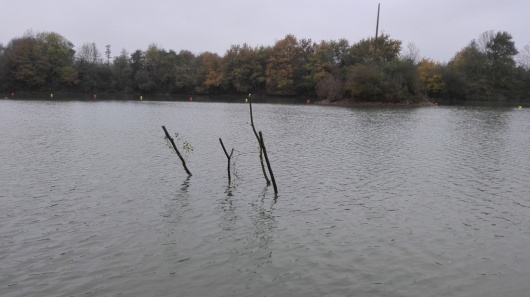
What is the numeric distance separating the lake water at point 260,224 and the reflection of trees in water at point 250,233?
5cm

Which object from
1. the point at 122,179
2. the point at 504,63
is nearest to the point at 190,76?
the point at 504,63

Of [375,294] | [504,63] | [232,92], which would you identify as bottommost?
[375,294]

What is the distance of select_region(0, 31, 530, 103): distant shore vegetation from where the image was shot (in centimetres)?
7712

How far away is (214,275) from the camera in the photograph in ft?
27.6

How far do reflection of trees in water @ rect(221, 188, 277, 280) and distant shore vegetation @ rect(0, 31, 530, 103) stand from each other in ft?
212

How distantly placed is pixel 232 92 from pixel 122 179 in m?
99.1

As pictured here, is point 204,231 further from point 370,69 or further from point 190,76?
point 190,76

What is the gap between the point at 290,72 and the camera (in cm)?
10188

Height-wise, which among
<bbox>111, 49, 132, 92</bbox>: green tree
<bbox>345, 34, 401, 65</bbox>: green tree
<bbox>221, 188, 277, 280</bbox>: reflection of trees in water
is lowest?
<bbox>221, 188, 277, 280</bbox>: reflection of trees in water

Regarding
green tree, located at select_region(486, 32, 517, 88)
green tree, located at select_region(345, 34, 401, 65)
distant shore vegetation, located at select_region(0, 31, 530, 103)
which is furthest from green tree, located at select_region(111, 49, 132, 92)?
green tree, located at select_region(486, 32, 517, 88)

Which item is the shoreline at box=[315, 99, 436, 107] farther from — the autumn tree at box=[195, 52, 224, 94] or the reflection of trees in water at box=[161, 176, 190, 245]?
the reflection of trees in water at box=[161, 176, 190, 245]

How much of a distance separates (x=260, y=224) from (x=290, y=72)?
93.0m

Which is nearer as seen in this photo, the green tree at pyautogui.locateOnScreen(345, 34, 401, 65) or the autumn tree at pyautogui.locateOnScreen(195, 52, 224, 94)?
the green tree at pyautogui.locateOnScreen(345, 34, 401, 65)

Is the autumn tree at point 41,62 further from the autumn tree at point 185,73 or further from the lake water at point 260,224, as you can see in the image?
the lake water at point 260,224
